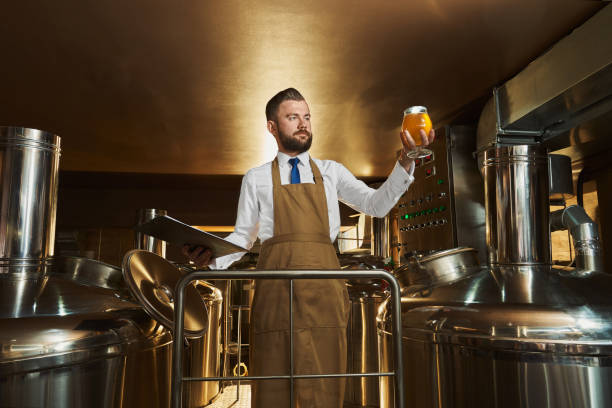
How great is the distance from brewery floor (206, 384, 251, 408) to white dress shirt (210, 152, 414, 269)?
2.60 m

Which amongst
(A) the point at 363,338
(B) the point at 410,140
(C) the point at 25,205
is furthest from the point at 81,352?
(A) the point at 363,338

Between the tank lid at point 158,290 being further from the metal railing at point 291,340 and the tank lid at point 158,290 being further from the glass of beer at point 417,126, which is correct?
the glass of beer at point 417,126

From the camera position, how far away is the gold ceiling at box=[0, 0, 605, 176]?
2414 mm

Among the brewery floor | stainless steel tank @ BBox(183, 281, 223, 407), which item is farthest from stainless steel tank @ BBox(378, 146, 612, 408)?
the brewery floor

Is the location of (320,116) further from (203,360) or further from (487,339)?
(487,339)

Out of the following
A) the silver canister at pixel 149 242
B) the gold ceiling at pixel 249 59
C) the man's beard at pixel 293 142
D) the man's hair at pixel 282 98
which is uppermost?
the gold ceiling at pixel 249 59

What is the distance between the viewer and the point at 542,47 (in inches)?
113

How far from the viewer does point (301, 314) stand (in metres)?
→ 1.61

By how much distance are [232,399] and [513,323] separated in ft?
10.5

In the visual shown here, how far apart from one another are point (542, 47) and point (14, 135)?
9.30 feet

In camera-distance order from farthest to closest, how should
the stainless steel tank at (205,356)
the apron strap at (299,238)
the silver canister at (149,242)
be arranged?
the silver canister at (149,242)
the stainless steel tank at (205,356)
the apron strap at (299,238)

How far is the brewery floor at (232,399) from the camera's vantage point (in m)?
4.05

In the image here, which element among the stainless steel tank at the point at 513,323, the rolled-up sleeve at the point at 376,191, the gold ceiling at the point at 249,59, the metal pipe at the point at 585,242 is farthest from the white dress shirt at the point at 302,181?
the metal pipe at the point at 585,242

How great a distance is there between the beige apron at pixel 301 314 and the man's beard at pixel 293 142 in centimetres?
20
